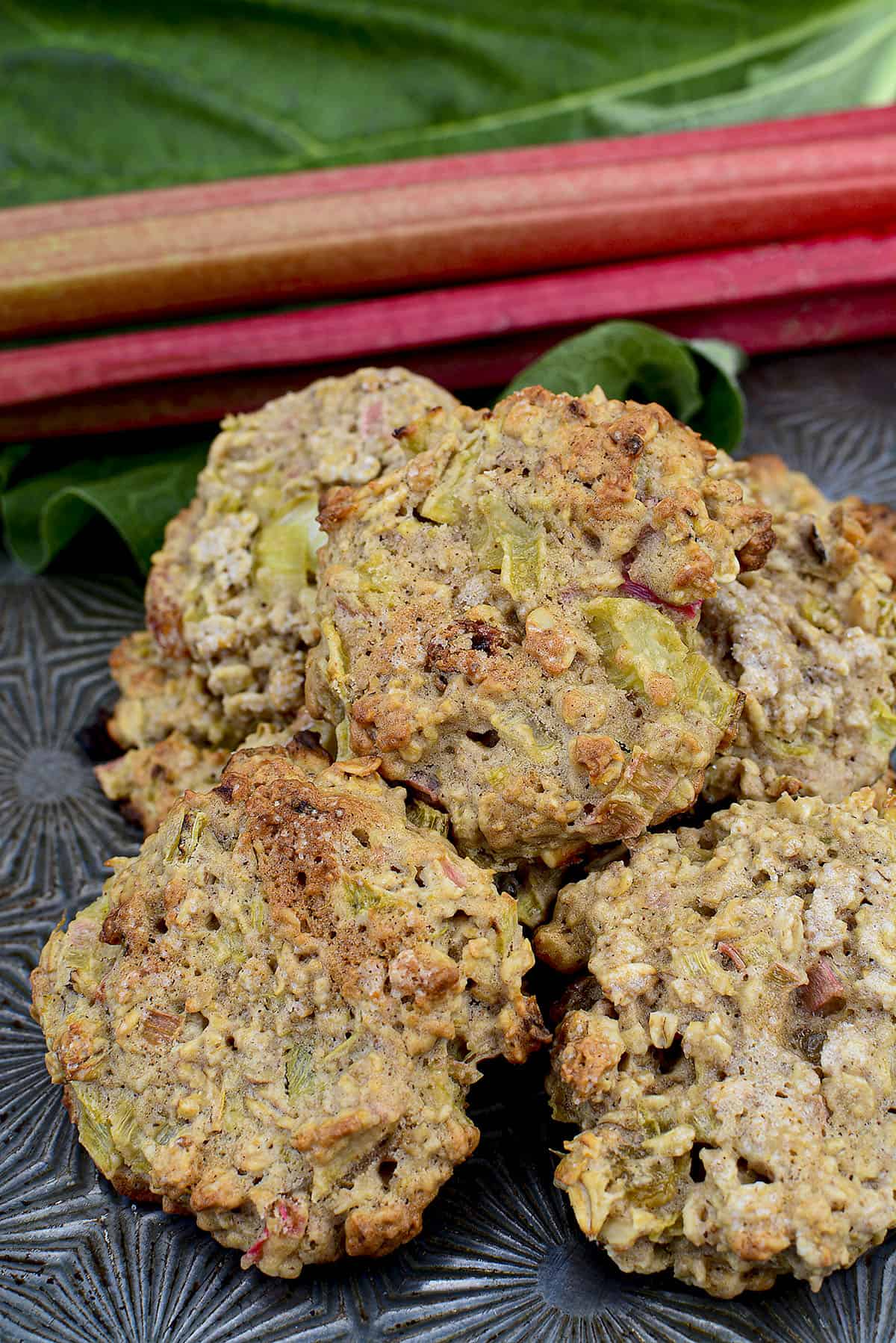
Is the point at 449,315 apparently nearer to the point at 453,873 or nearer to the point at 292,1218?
the point at 453,873

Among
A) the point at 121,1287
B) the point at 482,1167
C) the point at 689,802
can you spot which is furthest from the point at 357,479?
the point at 121,1287

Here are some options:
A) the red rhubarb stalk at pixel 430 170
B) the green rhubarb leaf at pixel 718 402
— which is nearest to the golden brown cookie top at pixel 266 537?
the green rhubarb leaf at pixel 718 402

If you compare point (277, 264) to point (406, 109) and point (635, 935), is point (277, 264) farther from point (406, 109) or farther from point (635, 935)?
point (635, 935)

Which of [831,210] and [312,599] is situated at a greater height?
[831,210]

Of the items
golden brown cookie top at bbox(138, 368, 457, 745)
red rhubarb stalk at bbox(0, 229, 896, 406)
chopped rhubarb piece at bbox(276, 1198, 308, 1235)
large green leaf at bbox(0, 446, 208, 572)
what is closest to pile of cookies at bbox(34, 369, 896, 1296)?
chopped rhubarb piece at bbox(276, 1198, 308, 1235)

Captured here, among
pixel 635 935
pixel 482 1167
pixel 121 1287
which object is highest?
pixel 635 935

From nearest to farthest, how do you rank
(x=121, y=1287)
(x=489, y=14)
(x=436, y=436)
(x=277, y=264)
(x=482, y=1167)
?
(x=121, y=1287), (x=482, y=1167), (x=436, y=436), (x=277, y=264), (x=489, y=14)

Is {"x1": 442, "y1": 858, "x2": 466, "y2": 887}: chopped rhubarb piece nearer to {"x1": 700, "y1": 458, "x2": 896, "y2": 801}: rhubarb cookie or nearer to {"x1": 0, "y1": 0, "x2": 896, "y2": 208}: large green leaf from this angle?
{"x1": 700, "y1": 458, "x2": 896, "y2": 801}: rhubarb cookie
